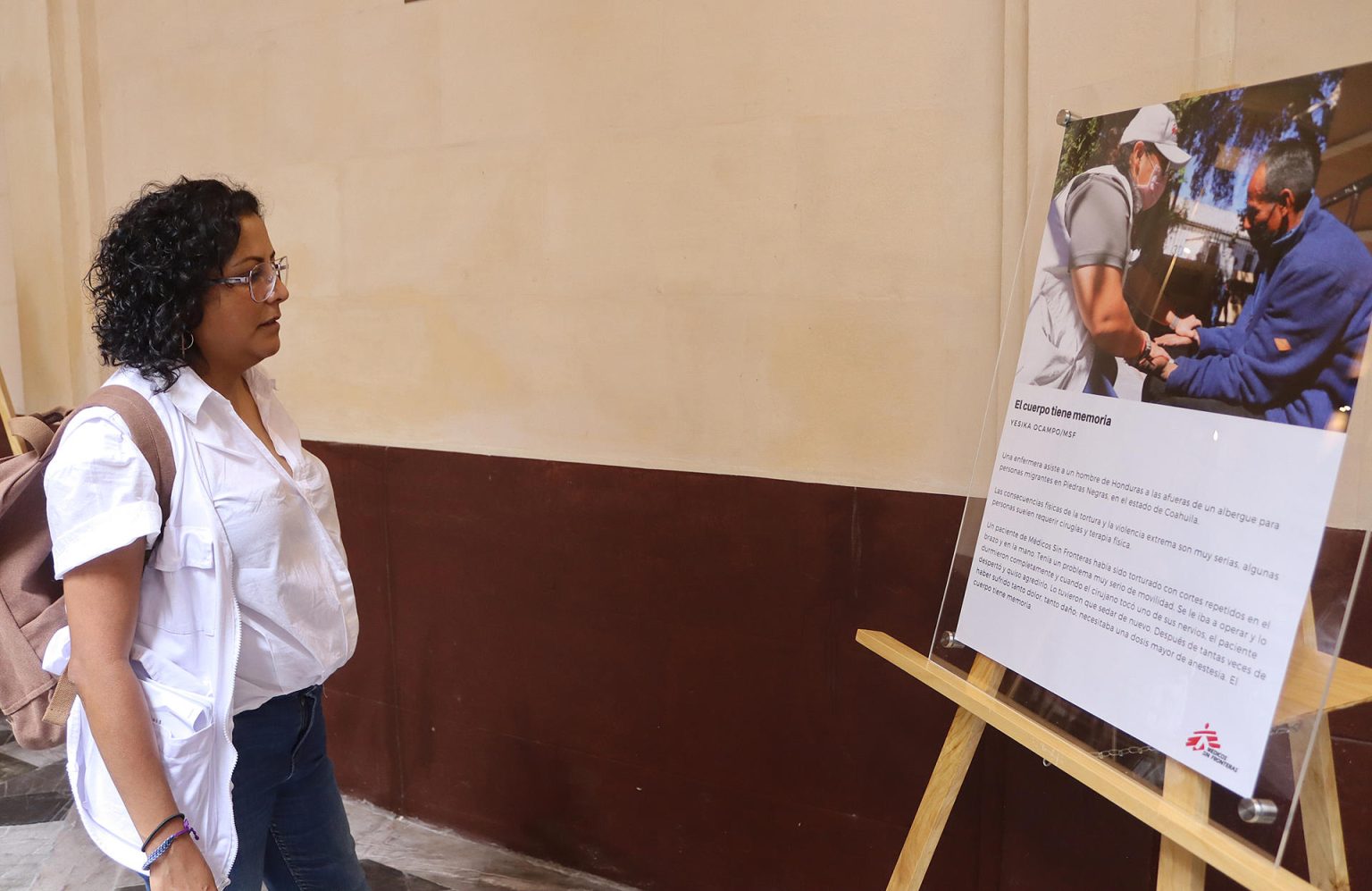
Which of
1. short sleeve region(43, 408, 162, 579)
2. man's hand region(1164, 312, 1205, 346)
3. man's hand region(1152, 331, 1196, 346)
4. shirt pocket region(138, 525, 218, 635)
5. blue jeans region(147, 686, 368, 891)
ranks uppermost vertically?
man's hand region(1164, 312, 1205, 346)

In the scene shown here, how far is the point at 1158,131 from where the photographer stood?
4.84 ft

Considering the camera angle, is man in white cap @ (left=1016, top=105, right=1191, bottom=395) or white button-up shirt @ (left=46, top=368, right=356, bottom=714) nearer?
white button-up shirt @ (left=46, top=368, right=356, bottom=714)

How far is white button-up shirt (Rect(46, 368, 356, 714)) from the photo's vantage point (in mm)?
1364

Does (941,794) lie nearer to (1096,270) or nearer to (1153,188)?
(1096,270)

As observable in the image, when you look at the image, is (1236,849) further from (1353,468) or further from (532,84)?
(532,84)

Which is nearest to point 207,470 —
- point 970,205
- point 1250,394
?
point 1250,394

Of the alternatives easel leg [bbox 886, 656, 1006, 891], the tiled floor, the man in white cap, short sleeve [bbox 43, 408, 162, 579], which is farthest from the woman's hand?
the tiled floor

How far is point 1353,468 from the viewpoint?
1.16 m

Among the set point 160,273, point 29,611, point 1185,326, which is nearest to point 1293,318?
point 1185,326

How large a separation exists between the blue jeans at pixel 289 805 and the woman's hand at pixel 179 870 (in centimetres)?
13

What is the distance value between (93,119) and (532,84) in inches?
80.7

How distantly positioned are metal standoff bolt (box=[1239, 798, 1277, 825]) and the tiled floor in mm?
1912

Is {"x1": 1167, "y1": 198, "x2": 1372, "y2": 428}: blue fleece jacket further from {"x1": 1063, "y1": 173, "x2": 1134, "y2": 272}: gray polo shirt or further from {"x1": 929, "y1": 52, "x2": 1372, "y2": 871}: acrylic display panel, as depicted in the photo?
{"x1": 1063, "y1": 173, "x2": 1134, "y2": 272}: gray polo shirt

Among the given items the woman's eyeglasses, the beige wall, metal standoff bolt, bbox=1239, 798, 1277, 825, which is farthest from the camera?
the beige wall
